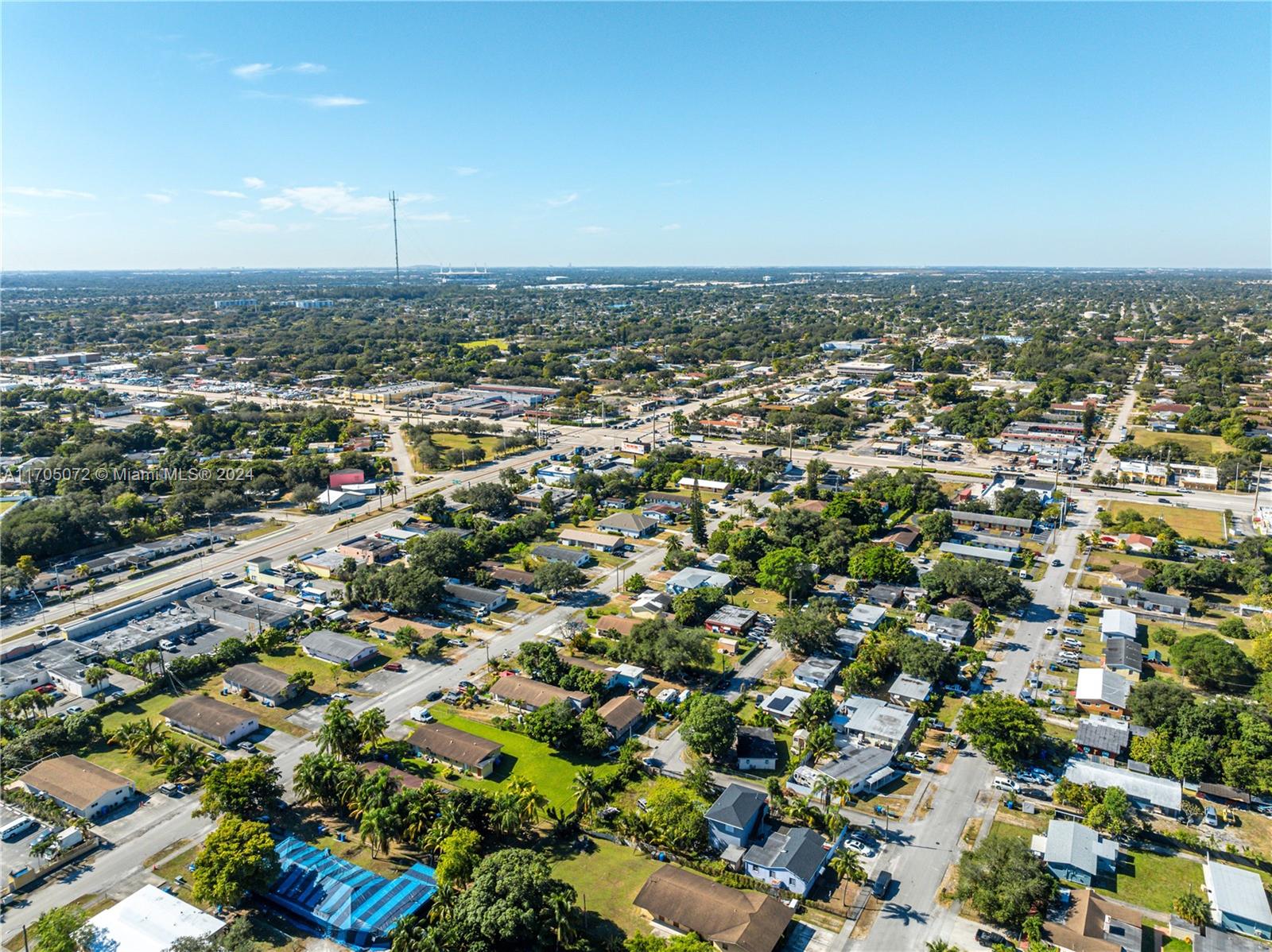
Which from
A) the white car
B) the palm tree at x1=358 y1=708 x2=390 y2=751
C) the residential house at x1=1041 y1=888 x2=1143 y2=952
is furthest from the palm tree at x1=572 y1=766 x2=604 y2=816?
the residential house at x1=1041 y1=888 x2=1143 y2=952

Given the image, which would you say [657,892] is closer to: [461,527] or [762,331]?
[461,527]

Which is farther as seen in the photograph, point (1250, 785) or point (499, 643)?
point (499, 643)

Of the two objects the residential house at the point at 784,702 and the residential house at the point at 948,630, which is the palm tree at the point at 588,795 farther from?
the residential house at the point at 948,630

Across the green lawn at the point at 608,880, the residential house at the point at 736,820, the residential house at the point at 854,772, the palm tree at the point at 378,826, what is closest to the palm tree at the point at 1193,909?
the residential house at the point at 854,772

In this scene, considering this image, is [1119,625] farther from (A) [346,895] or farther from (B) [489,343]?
(B) [489,343]

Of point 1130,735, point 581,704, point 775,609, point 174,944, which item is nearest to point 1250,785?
point 1130,735

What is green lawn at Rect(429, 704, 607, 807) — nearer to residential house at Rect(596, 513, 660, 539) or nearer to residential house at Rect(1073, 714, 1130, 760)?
residential house at Rect(1073, 714, 1130, 760)
